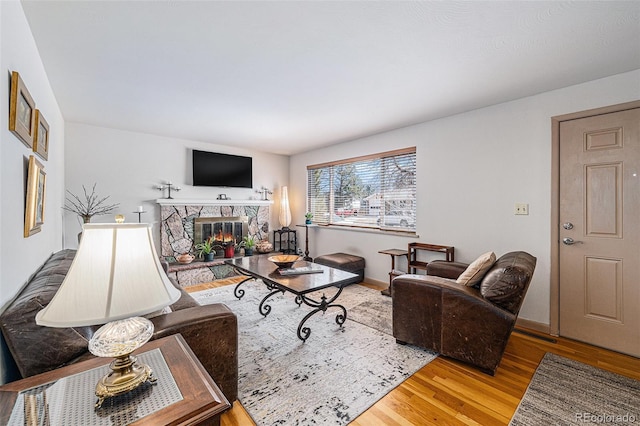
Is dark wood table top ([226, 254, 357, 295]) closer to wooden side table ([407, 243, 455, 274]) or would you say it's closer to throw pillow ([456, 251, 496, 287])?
throw pillow ([456, 251, 496, 287])

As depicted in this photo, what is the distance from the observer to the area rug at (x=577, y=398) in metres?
1.58

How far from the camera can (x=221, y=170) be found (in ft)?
16.1

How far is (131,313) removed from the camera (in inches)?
33.3

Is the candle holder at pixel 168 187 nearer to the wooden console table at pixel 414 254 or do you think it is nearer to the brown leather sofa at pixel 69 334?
the brown leather sofa at pixel 69 334

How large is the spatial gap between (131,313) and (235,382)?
42.8 inches

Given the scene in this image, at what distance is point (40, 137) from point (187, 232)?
2795 mm

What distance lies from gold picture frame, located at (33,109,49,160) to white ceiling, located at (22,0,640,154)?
51 cm

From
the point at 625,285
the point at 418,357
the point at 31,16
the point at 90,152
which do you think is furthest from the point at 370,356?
the point at 90,152

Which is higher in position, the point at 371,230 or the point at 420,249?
the point at 371,230

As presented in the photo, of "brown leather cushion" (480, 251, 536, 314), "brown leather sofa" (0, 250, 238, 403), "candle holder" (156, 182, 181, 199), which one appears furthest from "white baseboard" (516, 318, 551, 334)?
"candle holder" (156, 182, 181, 199)

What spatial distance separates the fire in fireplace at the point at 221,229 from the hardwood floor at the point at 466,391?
138 inches

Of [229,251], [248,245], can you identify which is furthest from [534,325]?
[229,251]

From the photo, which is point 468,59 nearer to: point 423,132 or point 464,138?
point 464,138

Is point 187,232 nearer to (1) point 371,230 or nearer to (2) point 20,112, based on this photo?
(1) point 371,230
